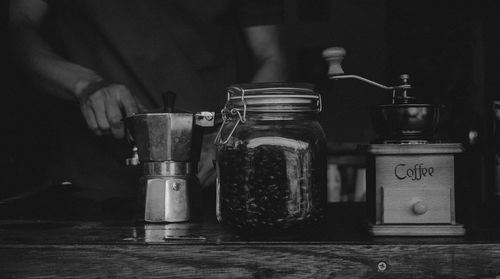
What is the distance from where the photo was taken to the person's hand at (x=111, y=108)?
155 centimetres

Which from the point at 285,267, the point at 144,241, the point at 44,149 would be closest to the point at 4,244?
the point at 144,241

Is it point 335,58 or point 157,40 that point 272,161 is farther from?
point 157,40

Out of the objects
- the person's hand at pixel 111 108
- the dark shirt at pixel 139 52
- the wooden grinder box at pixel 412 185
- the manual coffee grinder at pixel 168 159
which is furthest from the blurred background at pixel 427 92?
the person's hand at pixel 111 108

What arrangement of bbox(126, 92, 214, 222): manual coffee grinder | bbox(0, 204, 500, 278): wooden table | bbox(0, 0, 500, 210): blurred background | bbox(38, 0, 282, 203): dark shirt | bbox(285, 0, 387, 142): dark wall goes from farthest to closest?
bbox(285, 0, 387, 142): dark wall → bbox(38, 0, 282, 203): dark shirt → bbox(0, 0, 500, 210): blurred background → bbox(126, 92, 214, 222): manual coffee grinder → bbox(0, 204, 500, 278): wooden table

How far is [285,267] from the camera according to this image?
1.02 m

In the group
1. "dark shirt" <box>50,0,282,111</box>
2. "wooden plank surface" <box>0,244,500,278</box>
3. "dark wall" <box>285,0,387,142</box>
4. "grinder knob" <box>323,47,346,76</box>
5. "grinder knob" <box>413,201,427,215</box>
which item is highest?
"dark wall" <box>285,0,387,142</box>

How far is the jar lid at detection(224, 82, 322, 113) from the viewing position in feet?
3.70

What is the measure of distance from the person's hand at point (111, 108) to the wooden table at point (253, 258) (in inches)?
21.1

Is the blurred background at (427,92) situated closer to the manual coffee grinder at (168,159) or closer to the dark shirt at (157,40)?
the dark shirt at (157,40)

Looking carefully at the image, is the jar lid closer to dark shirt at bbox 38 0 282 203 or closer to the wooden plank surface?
the wooden plank surface

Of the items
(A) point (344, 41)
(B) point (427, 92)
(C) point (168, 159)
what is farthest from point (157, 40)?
(A) point (344, 41)

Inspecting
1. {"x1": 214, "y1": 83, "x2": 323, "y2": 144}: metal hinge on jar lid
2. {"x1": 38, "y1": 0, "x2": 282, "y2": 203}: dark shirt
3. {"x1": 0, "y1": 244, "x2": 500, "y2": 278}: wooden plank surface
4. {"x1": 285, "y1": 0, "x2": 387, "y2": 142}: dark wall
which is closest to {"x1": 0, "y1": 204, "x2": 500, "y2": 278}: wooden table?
{"x1": 0, "y1": 244, "x2": 500, "y2": 278}: wooden plank surface

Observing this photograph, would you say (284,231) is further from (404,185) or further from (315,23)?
(315,23)

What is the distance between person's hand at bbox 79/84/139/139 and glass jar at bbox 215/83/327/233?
444 mm
